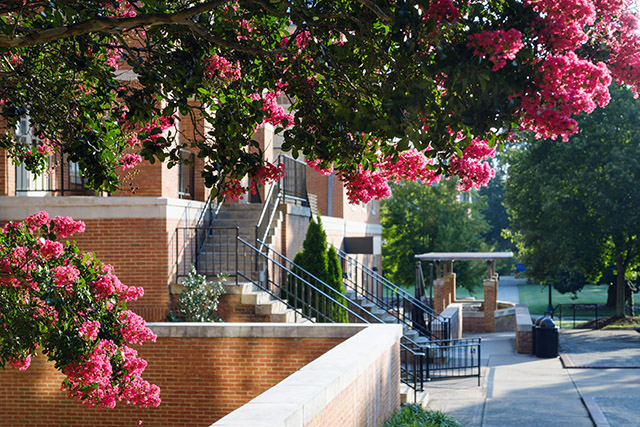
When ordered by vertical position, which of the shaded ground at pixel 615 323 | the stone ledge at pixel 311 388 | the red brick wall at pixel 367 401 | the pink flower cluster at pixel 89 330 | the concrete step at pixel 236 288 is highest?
the pink flower cluster at pixel 89 330

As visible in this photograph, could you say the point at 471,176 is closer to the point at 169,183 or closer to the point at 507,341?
the point at 169,183

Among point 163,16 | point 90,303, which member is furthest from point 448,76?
point 90,303

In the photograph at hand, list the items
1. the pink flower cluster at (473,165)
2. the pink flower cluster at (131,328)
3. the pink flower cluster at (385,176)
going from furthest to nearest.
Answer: the pink flower cluster at (131,328) → the pink flower cluster at (385,176) → the pink flower cluster at (473,165)

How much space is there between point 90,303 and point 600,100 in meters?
5.49

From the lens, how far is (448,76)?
4961 millimetres

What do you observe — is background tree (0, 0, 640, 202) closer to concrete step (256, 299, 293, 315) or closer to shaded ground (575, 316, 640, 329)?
concrete step (256, 299, 293, 315)

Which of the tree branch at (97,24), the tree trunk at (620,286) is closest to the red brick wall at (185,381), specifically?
the tree branch at (97,24)

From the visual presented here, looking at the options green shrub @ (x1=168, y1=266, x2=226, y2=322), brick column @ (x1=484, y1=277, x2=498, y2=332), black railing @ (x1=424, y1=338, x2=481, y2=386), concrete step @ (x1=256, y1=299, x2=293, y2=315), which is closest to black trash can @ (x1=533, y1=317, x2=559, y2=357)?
black railing @ (x1=424, y1=338, x2=481, y2=386)

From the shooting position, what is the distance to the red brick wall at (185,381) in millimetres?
11609

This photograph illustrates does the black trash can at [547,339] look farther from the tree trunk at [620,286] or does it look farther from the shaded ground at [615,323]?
the tree trunk at [620,286]

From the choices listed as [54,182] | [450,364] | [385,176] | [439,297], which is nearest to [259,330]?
[385,176]

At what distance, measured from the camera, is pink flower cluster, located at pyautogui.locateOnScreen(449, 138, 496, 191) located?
7.30m

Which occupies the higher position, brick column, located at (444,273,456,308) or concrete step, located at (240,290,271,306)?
concrete step, located at (240,290,271,306)

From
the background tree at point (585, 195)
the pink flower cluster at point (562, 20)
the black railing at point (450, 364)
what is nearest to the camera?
the pink flower cluster at point (562, 20)
